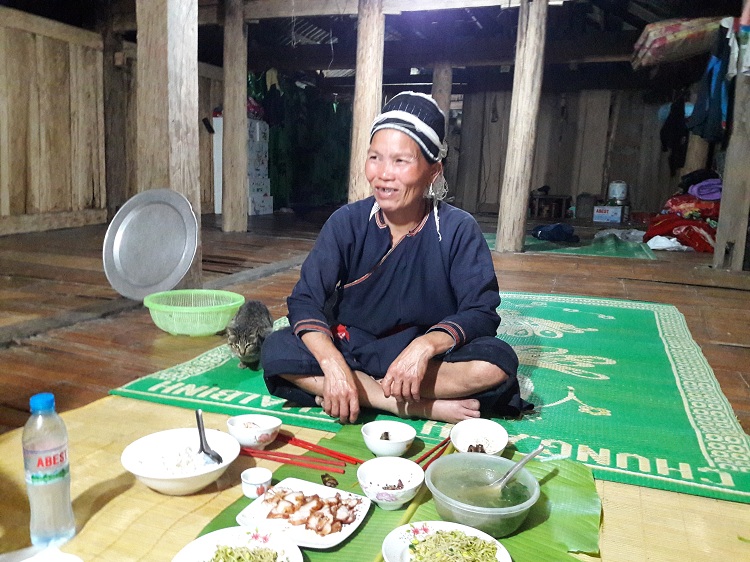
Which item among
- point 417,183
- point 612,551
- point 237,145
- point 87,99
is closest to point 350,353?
point 417,183

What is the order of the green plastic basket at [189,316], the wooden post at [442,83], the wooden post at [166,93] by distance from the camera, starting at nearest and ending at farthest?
1. the green plastic basket at [189,316]
2. the wooden post at [166,93]
3. the wooden post at [442,83]

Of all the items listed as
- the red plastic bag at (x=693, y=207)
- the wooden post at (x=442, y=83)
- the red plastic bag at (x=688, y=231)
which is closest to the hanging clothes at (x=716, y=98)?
the red plastic bag at (x=693, y=207)

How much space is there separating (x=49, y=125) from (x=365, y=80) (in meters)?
4.02

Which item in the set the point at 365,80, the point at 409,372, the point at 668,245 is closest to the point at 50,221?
the point at 365,80

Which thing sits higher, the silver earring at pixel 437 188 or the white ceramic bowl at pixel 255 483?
the silver earring at pixel 437 188

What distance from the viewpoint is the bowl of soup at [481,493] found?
1.45 metres

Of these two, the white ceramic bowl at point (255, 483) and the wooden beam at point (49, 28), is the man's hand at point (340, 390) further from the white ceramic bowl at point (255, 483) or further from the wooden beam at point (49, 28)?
the wooden beam at point (49, 28)

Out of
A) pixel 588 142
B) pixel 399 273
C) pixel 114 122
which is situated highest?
pixel 588 142

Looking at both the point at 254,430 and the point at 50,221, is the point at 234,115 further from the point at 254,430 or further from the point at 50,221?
the point at 254,430

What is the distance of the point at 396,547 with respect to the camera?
1333 mm

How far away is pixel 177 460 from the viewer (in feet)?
5.54

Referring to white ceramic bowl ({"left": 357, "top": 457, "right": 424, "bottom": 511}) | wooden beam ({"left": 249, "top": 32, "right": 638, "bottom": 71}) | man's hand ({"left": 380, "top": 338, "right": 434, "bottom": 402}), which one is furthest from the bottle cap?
wooden beam ({"left": 249, "top": 32, "right": 638, "bottom": 71})

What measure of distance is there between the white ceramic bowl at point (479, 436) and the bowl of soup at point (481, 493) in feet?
0.67

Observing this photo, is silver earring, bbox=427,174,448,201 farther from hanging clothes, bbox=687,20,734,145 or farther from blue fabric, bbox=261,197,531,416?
hanging clothes, bbox=687,20,734,145
